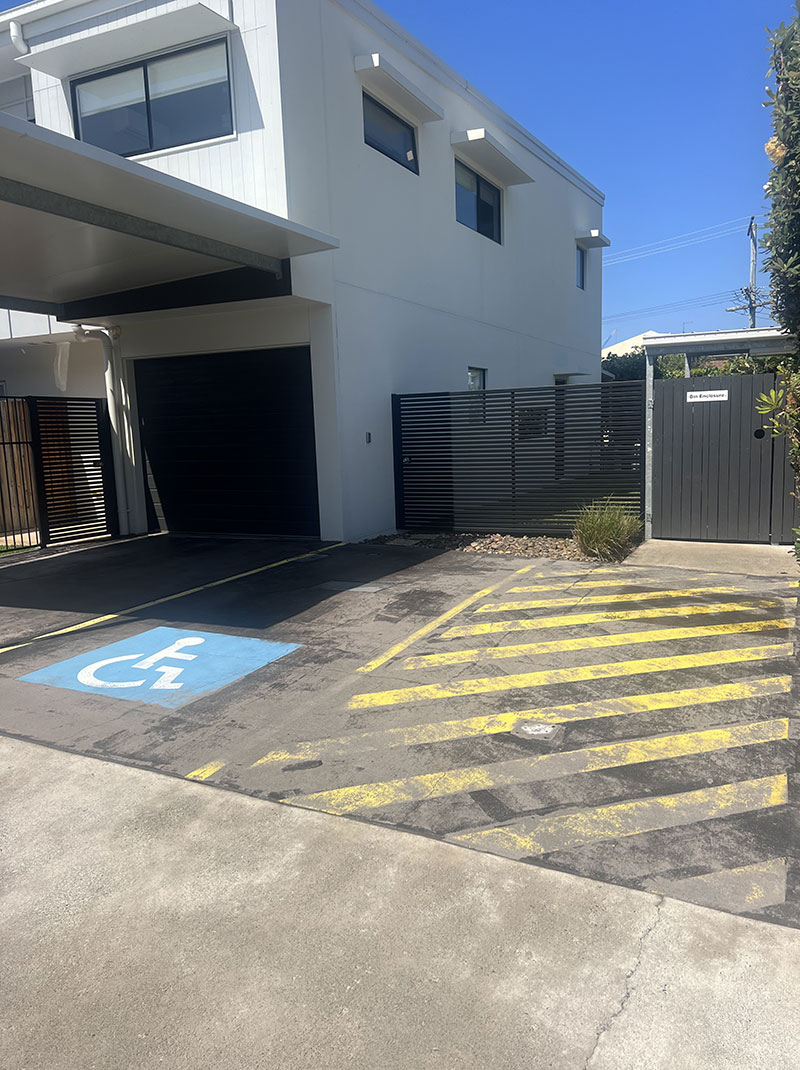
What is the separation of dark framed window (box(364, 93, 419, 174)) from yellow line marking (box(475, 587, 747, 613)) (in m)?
8.09

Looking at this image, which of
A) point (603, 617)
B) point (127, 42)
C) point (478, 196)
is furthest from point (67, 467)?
point (478, 196)

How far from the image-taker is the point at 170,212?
309 inches

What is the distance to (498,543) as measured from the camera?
11.1m

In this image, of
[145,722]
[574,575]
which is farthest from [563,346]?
[145,722]

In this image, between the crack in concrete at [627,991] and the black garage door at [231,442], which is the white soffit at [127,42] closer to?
the black garage door at [231,442]

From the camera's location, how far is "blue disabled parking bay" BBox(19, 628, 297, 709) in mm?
5438

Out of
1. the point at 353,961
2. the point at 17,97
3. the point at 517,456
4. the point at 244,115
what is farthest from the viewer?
the point at 17,97

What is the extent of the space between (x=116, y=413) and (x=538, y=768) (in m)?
11.0

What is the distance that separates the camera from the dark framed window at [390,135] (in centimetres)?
1170

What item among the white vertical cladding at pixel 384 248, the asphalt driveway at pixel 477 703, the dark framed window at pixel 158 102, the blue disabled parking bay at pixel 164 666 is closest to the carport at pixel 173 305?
the white vertical cladding at pixel 384 248

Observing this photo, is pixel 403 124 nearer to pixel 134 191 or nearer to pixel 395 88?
pixel 395 88

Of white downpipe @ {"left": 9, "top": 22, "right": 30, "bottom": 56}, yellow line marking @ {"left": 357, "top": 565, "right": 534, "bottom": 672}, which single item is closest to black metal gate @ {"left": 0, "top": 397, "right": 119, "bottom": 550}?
white downpipe @ {"left": 9, "top": 22, "right": 30, "bottom": 56}

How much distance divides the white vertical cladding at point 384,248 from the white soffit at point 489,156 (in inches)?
13.4

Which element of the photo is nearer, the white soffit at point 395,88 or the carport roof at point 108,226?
the carport roof at point 108,226
